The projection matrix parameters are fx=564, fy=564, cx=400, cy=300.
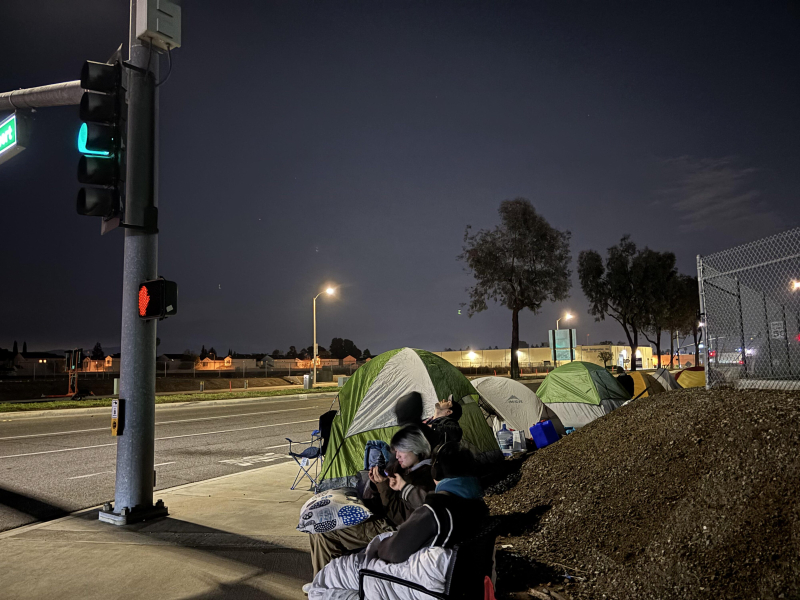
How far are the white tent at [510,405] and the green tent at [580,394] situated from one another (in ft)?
7.87

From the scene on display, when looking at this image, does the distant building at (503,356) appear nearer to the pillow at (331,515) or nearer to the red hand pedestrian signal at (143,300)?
the red hand pedestrian signal at (143,300)

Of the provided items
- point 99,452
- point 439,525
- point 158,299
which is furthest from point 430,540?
point 99,452

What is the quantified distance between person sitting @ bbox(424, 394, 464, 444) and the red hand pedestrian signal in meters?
3.33

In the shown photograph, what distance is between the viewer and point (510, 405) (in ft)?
36.6

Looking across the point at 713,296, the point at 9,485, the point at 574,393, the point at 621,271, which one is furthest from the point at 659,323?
the point at 9,485

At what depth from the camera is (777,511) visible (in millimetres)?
3961

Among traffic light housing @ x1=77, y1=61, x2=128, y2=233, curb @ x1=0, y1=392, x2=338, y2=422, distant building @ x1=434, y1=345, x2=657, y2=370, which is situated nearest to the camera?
traffic light housing @ x1=77, y1=61, x2=128, y2=233

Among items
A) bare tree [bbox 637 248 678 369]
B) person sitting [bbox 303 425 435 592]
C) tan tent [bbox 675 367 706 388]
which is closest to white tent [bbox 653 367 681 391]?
tan tent [bbox 675 367 706 388]

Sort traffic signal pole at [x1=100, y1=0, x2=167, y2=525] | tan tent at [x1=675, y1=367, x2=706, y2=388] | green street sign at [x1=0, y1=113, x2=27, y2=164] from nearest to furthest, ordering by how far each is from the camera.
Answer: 1. traffic signal pole at [x1=100, y1=0, x2=167, y2=525]
2. green street sign at [x1=0, y1=113, x2=27, y2=164]
3. tan tent at [x1=675, y1=367, x2=706, y2=388]

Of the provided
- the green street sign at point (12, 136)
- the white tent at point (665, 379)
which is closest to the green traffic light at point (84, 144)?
the green street sign at point (12, 136)

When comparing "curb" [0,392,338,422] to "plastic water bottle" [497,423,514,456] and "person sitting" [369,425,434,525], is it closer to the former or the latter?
"plastic water bottle" [497,423,514,456]

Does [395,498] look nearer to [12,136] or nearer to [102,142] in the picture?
[102,142]

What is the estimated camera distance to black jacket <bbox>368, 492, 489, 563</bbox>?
292cm

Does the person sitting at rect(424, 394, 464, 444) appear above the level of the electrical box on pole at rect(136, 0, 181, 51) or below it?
below
